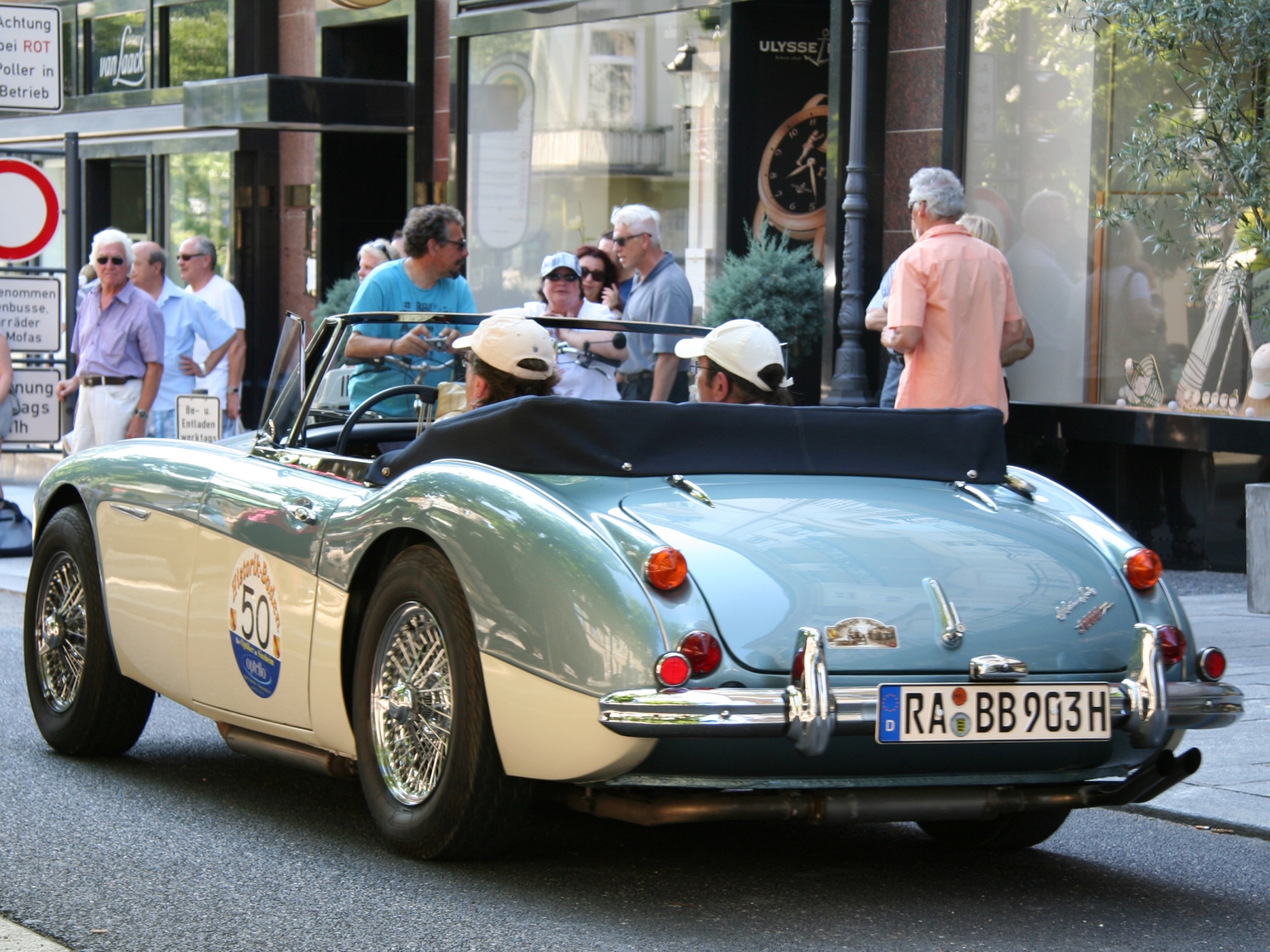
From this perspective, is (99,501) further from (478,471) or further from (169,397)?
(169,397)

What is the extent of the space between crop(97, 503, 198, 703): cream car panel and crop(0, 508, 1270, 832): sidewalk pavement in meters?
2.88

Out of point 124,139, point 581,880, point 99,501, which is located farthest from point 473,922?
point 124,139

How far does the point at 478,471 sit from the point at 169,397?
8.93 m

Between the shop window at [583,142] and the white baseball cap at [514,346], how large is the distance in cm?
946

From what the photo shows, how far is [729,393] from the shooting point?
5652 mm

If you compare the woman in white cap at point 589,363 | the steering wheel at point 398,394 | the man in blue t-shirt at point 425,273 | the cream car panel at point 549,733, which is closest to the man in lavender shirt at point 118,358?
the man in blue t-shirt at point 425,273

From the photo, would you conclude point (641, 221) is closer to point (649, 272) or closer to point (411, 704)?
point (649, 272)

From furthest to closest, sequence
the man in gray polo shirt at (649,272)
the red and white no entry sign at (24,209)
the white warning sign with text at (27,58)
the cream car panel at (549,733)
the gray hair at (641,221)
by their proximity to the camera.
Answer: the white warning sign with text at (27,58) < the red and white no entry sign at (24,209) < the gray hair at (641,221) < the man in gray polo shirt at (649,272) < the cream car panel at (549,733)

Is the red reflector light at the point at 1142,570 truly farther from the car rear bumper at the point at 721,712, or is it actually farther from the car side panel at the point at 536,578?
the car side panel at the point at 536,578

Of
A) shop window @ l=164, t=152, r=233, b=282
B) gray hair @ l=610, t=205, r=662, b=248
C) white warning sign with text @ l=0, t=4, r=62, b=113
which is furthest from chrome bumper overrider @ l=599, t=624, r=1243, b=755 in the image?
shop window @ l=164, t=152, r=233, b=282

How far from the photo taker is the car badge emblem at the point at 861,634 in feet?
14.2

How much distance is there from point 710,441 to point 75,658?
2529mm

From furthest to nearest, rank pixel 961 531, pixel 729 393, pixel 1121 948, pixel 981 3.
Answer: pixel 981 3 → pixel 729 393 → pixel 961 531 → pixel 1121 948

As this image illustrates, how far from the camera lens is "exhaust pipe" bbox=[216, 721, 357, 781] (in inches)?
206
